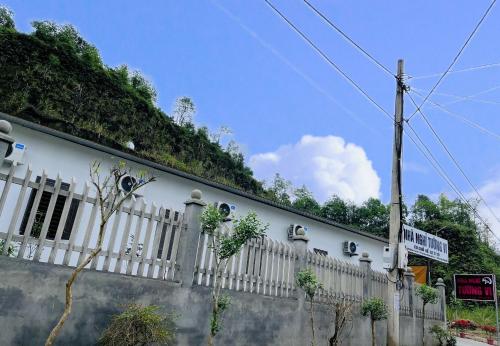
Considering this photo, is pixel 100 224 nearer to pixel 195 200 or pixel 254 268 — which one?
pixel 195 200

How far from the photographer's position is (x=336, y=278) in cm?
936

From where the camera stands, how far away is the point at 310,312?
26.0ft

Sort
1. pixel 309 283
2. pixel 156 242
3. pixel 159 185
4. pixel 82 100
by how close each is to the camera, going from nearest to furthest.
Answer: pixel 156 242
pixel 309 283
pixel 159 185
pixel 82 100

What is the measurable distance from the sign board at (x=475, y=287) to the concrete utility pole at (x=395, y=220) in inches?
298

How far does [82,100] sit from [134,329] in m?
21.9

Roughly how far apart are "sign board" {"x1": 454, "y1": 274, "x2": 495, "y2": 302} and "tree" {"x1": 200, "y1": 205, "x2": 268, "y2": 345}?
1126cm

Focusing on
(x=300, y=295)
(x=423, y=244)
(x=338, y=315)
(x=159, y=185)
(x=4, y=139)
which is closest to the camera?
(x=4, y=139)

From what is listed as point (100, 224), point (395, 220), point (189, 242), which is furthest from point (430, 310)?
point (100, 224)

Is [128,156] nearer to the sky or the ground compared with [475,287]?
nearer to the sky

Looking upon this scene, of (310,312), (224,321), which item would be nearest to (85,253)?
(224,321)

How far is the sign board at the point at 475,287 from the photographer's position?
1329cm

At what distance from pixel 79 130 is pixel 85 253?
372 inches

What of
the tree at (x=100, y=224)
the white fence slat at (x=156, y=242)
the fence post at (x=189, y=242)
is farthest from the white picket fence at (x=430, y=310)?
the tree at (x=100, y=224)

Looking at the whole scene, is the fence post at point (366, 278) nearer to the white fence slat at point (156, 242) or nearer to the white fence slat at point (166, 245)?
the white fence slat at point (166, 245)
